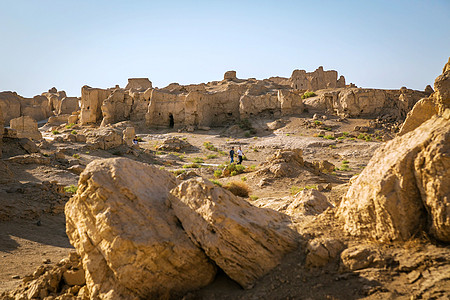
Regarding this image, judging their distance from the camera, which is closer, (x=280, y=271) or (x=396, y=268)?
(x=396, y=268)

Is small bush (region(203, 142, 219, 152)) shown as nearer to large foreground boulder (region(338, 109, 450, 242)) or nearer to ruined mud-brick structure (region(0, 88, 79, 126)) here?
ruined mud-brick structure (region(0, 88, 79, 126))

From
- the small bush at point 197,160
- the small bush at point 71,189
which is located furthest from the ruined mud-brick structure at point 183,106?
the small bush at point 71,189

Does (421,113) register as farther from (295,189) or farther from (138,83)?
(138,83)

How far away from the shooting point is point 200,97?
34.7m

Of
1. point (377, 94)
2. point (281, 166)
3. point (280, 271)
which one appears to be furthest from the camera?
point (377, 94)

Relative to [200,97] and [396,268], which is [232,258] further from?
[200,97]

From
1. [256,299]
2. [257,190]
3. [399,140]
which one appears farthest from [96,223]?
[257,190]

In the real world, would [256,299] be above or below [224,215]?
below

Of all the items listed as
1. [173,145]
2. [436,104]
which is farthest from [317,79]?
[436,104]

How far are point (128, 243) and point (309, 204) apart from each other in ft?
10.6

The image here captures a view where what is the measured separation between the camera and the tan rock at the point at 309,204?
633 centimetres

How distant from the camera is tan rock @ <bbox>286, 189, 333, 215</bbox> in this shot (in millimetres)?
6326

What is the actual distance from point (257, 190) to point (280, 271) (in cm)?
989

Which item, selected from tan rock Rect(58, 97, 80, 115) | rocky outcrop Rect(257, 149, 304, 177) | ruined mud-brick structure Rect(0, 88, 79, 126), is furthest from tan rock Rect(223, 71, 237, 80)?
rocky outcrop Rect(257, 149, 304, 177)
